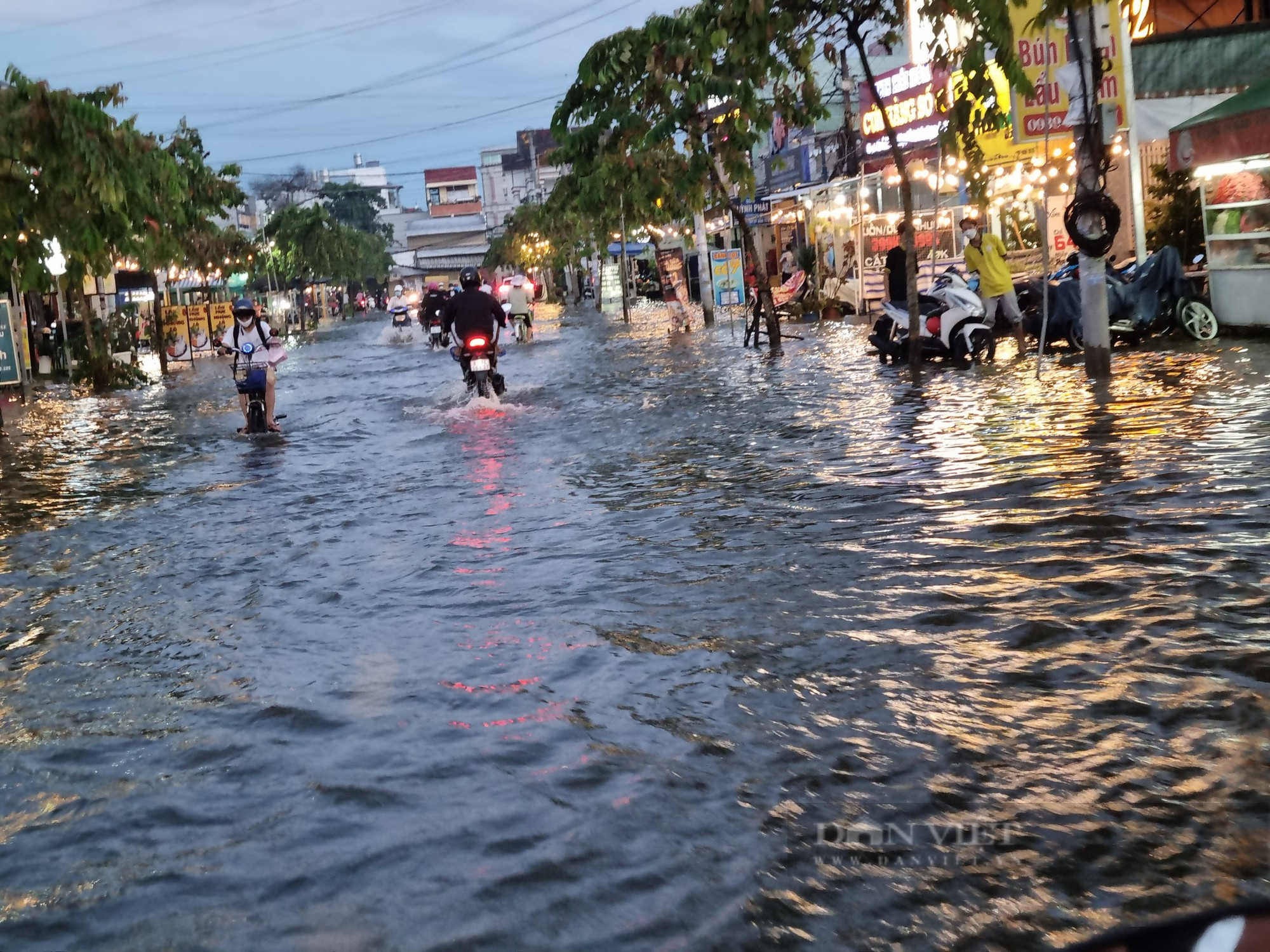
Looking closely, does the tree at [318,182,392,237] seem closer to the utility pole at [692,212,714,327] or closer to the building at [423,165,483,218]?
the building at [423,165,483,218]

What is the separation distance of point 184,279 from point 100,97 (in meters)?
39.4

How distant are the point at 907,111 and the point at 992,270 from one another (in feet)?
44.8

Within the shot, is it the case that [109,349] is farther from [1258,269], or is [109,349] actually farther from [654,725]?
[654,725]

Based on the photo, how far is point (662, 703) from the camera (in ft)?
18.1

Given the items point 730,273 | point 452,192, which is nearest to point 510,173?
point 452,192

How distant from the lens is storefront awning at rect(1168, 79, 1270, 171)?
56.0 feet

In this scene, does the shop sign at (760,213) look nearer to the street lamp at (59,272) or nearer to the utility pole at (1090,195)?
the street lamp at (59,272)

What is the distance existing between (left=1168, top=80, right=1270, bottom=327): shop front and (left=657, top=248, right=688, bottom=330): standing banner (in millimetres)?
17151

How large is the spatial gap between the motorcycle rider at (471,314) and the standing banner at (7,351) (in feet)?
38.5

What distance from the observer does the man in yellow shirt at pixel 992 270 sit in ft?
64.8

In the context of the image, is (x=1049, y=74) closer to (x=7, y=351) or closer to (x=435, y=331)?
(x=7, y=351)

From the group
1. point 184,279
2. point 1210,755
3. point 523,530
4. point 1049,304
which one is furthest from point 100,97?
point 184,279

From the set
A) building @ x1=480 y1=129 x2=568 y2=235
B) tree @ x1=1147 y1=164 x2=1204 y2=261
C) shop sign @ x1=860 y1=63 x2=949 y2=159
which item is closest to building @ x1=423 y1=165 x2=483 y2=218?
building @ x1=480 y1=129 x2=568 y2=235

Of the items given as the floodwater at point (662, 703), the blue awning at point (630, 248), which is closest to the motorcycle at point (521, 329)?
the blue awning at point (630, 248)
